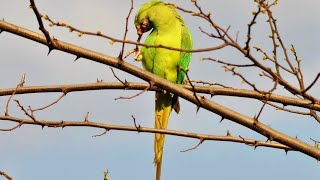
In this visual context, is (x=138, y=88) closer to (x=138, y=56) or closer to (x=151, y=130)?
(x=151, y=130)

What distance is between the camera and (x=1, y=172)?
3908mm

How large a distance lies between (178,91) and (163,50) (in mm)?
2254

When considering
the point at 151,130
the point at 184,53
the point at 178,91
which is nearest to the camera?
the point at 178,91

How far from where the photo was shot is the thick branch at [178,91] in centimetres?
340

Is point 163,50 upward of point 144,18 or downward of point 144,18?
downward

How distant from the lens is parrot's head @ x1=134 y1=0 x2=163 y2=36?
6207mm

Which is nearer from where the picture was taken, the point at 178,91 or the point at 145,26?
the point at 178,91

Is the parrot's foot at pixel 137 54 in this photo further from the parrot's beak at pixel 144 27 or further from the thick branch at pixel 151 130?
the thick branch at pixel 151 130

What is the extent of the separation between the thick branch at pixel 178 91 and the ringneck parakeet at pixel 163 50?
1.93m

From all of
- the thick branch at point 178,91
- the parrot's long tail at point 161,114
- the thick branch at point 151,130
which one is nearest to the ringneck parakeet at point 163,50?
the parrot's long tail at point 161,114

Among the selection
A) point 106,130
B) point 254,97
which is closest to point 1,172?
point 106,130

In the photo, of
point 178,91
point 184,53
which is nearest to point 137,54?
point 184,53

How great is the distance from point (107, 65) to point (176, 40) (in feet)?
8.27

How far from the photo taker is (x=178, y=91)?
3.55 metres
